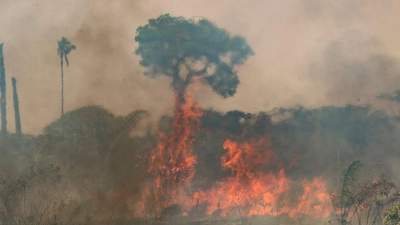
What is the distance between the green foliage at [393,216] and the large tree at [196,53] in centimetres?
650

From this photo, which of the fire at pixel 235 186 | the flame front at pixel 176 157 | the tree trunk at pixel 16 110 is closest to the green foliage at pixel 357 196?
the fire at pixel 235 186

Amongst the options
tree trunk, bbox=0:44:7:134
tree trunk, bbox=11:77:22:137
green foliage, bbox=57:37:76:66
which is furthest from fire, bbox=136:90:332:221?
tree trunk, bbox=0:44:7:134

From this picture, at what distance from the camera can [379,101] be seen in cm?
1666

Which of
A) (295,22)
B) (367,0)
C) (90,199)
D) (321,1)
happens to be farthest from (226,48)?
(90,199)

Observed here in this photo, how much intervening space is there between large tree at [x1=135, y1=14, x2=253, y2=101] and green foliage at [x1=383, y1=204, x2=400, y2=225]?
256 inches

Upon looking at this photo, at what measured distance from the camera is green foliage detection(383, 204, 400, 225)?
15396mm

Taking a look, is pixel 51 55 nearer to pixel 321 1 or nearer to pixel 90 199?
pixel 90 199

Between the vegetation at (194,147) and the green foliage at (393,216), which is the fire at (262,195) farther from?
the green foliage at (393,216)

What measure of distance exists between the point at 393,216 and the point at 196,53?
849 cm

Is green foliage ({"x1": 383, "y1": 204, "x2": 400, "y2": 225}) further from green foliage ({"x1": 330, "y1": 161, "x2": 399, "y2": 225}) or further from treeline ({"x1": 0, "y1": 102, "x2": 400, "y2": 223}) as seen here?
treeline ({"x1": 0, "y1": 102, "x2": 400, "y2": 223})

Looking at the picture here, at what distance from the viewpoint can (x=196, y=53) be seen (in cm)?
1653

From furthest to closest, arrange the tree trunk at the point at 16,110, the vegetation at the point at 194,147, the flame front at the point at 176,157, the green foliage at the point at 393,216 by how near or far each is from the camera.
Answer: the tree trunk at the point at 16,110 → the flame front at the point at 176,157 → the vegetation at the point at 194,147 → the green foliage at the point at 393,216

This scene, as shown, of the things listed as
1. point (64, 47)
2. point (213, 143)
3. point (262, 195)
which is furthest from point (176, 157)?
point (64, 47)

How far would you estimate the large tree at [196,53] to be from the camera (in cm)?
1653
